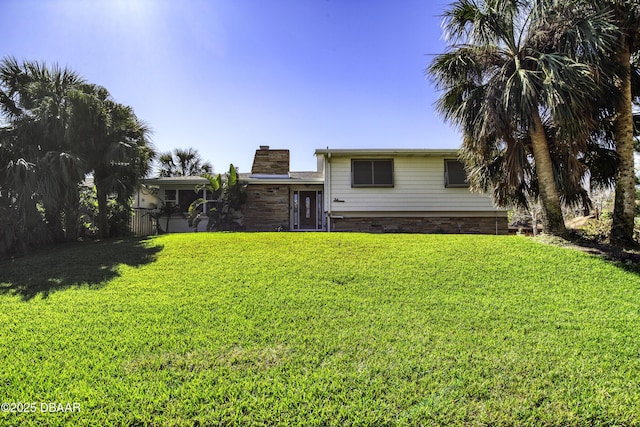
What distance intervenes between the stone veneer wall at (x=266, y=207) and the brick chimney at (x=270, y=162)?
4.17ft

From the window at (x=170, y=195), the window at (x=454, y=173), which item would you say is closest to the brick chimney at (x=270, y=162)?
the window at (x=170, y=195)

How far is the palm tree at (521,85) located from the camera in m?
7.43

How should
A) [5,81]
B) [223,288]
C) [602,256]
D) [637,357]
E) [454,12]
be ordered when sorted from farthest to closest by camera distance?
[5,81] → [454,12] → [602,256] → [223,288] → [637,357]

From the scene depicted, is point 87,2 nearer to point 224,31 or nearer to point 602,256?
point 224,31

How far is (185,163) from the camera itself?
24812 millimetres

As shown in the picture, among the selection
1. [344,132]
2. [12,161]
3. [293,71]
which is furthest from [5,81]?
[344,132]

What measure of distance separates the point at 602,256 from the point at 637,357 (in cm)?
429

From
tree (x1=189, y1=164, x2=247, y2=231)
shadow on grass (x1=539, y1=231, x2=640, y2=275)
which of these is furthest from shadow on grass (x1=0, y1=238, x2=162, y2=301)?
shadow on grass (x1=539, y1=231, x2=640, y2=275)

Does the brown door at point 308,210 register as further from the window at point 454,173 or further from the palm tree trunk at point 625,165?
the palm tree trunk at point 625,165

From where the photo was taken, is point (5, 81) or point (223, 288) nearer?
point (223, 288)

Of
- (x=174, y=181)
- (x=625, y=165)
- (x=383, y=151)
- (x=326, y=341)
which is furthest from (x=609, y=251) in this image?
(x=174, y=181)

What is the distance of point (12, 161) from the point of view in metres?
9.04

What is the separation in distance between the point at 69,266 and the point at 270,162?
934cm

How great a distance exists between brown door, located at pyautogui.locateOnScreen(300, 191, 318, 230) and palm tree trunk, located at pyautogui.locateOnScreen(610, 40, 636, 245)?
997cm
